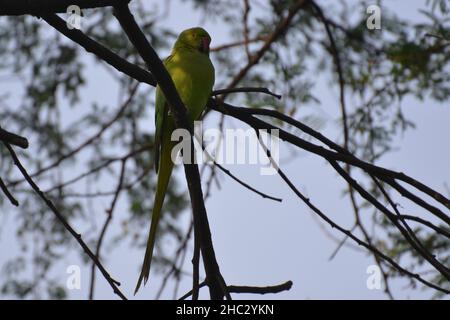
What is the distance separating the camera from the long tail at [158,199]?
268cm

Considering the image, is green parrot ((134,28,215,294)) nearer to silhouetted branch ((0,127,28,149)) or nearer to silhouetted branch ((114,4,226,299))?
silhouetted branch ((114,4,226,299))

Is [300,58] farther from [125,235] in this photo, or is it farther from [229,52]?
[125,235]

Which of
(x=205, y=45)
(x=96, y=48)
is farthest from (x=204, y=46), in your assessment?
(x=96, y=48)

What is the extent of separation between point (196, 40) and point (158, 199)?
1.33 m

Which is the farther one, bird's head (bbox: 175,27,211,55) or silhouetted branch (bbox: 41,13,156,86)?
bird's head (bbox: 175,27,211,55)

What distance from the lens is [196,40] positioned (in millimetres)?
3990

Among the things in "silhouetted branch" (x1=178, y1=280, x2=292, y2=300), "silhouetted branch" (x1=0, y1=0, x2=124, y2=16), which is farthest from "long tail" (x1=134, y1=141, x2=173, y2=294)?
"silhouetted branch" (x1=0, y1=0, x2=124, y2=16)

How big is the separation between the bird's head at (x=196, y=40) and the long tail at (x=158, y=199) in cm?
78

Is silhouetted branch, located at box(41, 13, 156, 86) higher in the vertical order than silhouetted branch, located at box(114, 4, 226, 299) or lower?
higher

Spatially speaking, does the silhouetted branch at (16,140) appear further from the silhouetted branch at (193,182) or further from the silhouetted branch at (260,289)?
the silhouetted branch at (260,289)

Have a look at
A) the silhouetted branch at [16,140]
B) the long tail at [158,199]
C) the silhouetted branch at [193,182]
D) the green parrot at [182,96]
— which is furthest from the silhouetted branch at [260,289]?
the green parrot at [182,96]

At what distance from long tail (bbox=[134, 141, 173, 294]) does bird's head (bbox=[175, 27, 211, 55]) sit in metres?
0.78

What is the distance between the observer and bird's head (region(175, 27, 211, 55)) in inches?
156

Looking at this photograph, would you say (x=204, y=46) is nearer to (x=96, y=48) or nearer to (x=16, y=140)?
(x=96, y=48)
